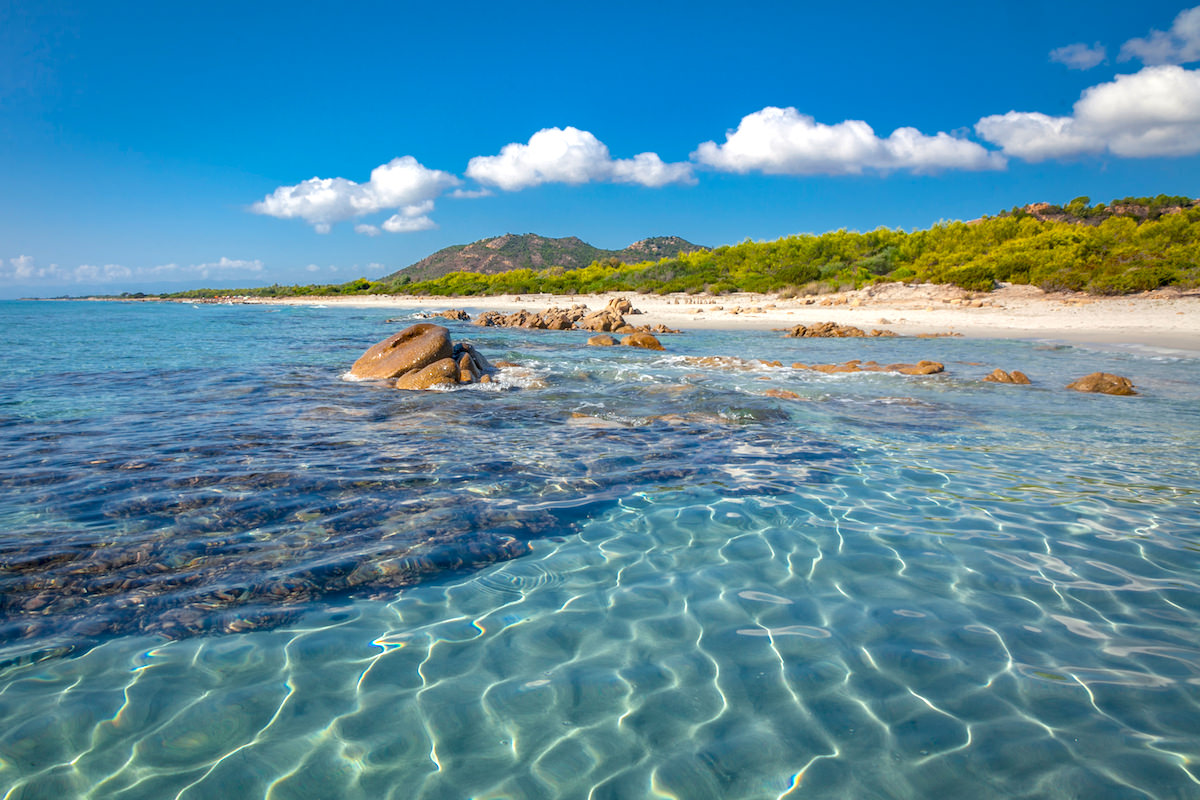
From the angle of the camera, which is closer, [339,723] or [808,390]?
[339,723]

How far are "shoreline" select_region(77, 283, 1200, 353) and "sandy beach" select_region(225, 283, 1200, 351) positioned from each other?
0.06ft

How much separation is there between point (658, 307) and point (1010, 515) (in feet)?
96.9

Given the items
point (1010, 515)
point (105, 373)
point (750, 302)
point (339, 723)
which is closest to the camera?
point (339, 723)

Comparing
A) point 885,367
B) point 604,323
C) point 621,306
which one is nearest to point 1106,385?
point 885,367

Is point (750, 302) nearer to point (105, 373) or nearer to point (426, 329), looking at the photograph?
point (426, 329)

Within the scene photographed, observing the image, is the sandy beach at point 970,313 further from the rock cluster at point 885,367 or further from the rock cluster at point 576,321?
the rock cluster at point 885,367

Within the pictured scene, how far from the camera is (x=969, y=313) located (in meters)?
23.1

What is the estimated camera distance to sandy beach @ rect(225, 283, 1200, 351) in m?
18.5

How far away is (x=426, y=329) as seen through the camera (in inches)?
475

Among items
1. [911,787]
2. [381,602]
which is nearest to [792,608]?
[911,787]

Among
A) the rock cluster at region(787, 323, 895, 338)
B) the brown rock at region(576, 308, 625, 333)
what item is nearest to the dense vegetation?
the rock cluster at region(787, 323, 895, 338)

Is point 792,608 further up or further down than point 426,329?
further down

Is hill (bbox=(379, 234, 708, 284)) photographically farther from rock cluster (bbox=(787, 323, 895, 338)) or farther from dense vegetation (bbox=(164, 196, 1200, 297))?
rock cluster (bbox=(787, 323, 895, 338))

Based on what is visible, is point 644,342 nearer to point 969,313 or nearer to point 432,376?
point 432,376
